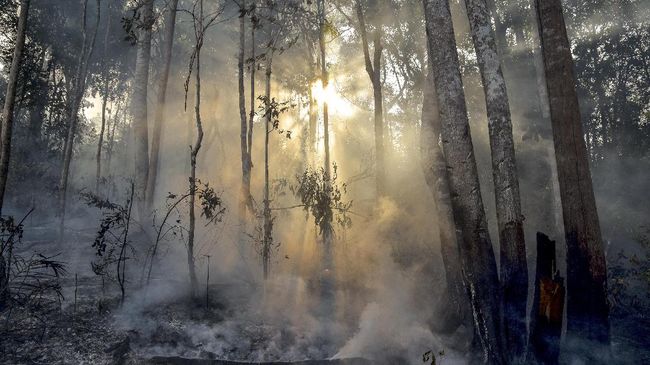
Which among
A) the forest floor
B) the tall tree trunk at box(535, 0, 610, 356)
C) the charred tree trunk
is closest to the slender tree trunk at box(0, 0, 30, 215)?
the forest floor

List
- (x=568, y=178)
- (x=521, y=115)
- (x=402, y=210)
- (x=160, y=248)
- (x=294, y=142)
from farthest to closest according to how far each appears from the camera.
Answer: (x=294, y=142) < (x=521, y=115) < (x=402, y=210) < (x=160, y=248) < (x=568, y=178)

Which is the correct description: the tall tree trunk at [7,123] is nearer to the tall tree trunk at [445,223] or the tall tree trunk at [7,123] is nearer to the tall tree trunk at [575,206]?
the tall tree trunk at [445,223]

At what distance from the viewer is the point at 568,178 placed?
18.8 ft

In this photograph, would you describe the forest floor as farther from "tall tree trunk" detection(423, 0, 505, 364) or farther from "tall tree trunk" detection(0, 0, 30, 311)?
"tall tree trunk" detection(423, 0, 505, 364)

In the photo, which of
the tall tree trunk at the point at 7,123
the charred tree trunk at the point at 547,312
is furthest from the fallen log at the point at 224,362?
the tall tree trunk at the point at 7,123

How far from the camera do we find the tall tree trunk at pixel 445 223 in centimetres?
691

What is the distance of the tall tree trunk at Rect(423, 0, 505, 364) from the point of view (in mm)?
5684

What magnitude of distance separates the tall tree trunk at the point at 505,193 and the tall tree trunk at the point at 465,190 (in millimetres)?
175

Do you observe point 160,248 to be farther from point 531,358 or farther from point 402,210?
point 531,358

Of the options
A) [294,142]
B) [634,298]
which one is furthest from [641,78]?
[294,142]

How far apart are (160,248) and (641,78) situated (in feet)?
83.8

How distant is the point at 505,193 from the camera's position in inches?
237

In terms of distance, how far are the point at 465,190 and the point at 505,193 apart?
0.57 meters

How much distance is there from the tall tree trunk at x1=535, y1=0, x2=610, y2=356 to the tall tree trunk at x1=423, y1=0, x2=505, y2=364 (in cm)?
98
